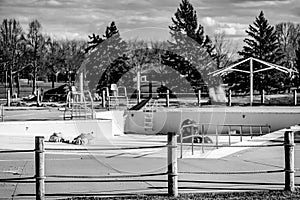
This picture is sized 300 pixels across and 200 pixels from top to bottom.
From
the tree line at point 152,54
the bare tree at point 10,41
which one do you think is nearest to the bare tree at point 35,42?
the tree line at point 152,54

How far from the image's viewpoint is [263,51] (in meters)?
42.6

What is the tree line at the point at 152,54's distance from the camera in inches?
1336

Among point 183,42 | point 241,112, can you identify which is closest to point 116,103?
point 241,112

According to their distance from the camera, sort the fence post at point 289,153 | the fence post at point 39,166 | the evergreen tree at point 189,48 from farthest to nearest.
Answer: the evergreen tree at point 189,48 < the fence post at point 289,153 < the fence post at point 39,166

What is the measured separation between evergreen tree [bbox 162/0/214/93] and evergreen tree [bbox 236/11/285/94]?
2919 mm

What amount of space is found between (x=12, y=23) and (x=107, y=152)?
36.4 metres

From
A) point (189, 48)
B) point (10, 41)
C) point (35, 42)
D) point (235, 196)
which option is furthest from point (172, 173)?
point (10, 41)

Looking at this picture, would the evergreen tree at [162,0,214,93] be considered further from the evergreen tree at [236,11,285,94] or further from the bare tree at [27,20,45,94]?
the bare tree at [27,20,45,94]

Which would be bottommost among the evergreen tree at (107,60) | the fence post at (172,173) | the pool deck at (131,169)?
the pool deck at (131,169)

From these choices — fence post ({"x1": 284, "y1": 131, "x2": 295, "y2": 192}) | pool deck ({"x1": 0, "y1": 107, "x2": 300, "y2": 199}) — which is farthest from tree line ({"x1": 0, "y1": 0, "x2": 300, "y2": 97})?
fence post ({"x1": 284, "y1": 131, "x2": 295, "y2": 192})

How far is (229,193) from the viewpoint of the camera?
782cm

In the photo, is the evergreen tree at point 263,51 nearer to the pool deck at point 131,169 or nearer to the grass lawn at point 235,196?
the pool deck at point 131,169

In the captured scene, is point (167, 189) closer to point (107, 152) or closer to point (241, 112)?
point (107, 152)

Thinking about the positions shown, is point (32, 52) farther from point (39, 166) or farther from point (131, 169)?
point (39, 166)
